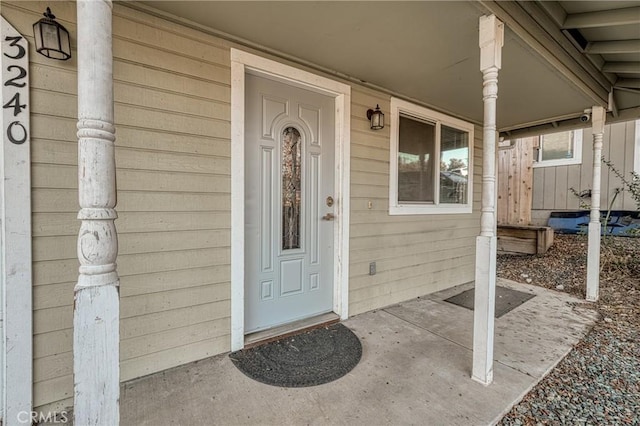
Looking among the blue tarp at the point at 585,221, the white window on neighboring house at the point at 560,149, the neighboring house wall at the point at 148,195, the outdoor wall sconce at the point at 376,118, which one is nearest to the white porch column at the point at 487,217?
the outdoor wall sconce at the point at 376,118

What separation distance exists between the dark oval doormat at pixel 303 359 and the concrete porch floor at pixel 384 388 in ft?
0.21

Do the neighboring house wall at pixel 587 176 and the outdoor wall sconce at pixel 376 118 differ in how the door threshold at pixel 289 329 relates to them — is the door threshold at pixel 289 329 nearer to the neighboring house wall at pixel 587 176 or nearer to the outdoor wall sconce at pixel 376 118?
the outdoor wall sconce at pixel 376 118

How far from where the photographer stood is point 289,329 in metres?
2.50

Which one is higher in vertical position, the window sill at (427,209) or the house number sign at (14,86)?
the house number sign at (14,86)

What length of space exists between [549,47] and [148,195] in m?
3.10

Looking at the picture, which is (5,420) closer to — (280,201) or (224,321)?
(224,321)

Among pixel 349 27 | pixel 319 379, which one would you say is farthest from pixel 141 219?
pixel 349 27

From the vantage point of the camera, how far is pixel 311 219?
8.80 ft

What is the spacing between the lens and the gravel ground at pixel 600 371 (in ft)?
5.45

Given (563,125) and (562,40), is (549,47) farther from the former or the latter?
(563,125)

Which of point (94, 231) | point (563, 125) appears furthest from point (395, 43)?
point (563, 125)

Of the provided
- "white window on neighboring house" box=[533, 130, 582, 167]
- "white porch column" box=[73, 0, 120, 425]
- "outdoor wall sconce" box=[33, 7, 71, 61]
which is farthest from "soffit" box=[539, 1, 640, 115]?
"white window on neighboring house" box=[533, 130, 582, 167]

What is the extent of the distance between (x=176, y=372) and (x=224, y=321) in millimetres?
418

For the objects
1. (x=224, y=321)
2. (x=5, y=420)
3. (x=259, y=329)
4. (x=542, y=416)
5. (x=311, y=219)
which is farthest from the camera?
(x=311, y=219)
